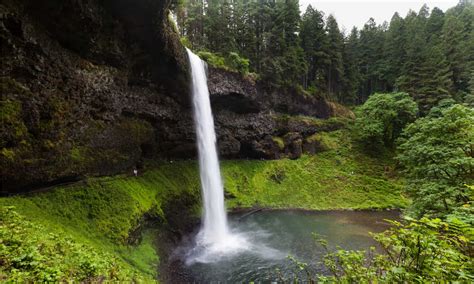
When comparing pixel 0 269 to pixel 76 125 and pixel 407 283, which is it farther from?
pixel 76 125

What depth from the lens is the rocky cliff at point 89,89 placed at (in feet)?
A: 32.2

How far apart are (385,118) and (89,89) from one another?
98.7 feet

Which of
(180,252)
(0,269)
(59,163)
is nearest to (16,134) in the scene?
(59,163)

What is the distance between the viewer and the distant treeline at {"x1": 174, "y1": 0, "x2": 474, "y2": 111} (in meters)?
29.1

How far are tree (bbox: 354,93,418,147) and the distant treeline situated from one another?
12.8 ft

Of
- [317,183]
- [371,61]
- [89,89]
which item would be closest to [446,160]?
[89,89]

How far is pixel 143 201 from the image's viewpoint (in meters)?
14.6

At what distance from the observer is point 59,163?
11656 millimetres

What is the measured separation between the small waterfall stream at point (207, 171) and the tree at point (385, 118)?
19997 mm

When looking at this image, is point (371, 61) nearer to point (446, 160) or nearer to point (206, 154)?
point (206, 154)

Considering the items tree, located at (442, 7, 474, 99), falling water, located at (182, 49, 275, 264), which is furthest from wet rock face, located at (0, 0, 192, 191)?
tree, located at (442, 7, 474, 99)

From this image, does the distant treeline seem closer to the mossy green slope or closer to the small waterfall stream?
the small waterfall stream

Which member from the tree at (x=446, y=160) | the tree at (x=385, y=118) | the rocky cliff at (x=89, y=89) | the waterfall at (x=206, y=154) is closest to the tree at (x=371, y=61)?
the tree at (x=385, y=118)

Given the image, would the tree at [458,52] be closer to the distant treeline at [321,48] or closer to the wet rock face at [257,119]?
the distant treeline at [321,48]
